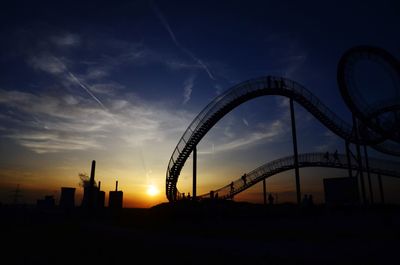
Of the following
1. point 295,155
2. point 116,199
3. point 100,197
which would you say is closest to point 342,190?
point 295,155

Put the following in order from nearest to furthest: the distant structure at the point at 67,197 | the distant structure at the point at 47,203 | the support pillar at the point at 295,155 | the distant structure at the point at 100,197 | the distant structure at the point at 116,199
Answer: the support pillar at the point at 295,155, the distant structure at the point at 116,199, the distant structure at the point at 100,197, the distant structure at the point at 67,197, the distant structure at the point at 47,203

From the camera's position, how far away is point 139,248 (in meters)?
9.80

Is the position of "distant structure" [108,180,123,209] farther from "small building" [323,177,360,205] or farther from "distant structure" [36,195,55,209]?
"small building" [323,177,360,205]

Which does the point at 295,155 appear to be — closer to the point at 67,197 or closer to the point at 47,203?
the point at 67,197

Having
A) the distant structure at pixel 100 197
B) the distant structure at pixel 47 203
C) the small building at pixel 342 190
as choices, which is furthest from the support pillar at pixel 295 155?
the distant structure at pixel 47 203

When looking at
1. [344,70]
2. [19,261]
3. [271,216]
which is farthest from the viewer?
[344,70]

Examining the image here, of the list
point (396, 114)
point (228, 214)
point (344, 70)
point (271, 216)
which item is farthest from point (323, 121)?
point (228, 214)

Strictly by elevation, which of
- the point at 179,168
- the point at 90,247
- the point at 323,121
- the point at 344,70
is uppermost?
the point at 344,70

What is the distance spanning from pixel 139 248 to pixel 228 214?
47.9 ft

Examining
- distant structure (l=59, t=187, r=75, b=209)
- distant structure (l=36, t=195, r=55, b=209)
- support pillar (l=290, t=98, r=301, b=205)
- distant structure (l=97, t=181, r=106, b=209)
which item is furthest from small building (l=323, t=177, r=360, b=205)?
distant structure (l=36, t=195, r=55, b=209)

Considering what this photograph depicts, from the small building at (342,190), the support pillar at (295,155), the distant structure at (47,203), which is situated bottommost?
the distant structure at (47,203)

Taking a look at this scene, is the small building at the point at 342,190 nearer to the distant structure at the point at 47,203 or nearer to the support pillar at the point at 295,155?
Result: the support pillar at the point at 295,155

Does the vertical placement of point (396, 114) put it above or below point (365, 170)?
above

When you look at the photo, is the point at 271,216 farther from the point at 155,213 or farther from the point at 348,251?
the point at 348,251
